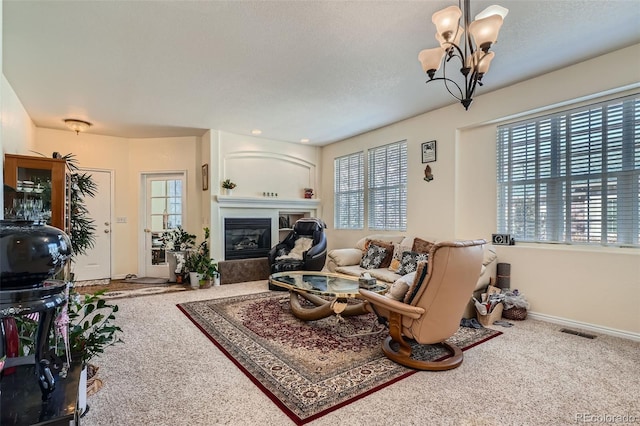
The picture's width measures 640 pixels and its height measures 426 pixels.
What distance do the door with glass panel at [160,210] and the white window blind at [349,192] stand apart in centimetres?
298

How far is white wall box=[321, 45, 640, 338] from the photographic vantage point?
2902 mm

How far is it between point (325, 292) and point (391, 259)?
174 centimetres

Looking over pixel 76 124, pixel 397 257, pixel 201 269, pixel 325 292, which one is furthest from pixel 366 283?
pixel 76 124

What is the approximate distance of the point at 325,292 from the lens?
293 centimetres

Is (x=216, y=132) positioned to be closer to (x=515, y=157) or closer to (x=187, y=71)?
(x=187, y=71)

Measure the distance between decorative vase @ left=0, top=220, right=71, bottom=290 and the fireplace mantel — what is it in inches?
172

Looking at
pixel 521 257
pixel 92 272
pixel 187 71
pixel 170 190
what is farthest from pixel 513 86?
pixel 92 272

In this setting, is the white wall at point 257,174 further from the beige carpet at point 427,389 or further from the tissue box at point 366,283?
the tissue box at point 366,283

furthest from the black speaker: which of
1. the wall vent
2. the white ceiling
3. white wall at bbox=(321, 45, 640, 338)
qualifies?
the white ceiling

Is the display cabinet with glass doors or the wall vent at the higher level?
the display cabinet with glass doors

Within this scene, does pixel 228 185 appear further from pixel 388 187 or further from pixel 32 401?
pixel 32 401

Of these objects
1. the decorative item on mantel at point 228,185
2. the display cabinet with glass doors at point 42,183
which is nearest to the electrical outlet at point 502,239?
the decorative item on mantel at point 228,185

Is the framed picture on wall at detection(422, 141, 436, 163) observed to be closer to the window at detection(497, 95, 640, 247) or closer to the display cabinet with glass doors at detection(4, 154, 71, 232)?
the window at detection(497, 95, 640, 247)

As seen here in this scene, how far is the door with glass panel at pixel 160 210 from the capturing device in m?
5.95
